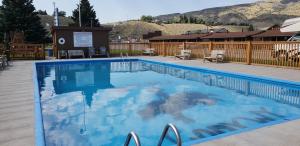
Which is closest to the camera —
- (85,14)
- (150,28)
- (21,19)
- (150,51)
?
(150,51)

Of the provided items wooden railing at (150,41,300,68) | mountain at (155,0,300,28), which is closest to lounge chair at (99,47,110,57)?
wooden railing at (150,41,300,68)

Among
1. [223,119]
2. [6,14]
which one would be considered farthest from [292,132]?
[6,14]

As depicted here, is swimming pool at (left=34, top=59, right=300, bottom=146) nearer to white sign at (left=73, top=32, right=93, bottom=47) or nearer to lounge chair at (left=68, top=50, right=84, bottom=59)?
lounge chair at (left=68, top=50, right=84, bottom=59)

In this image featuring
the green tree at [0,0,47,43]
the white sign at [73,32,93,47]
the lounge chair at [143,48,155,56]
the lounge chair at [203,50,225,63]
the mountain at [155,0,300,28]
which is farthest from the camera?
the mountain at [155,0,300,28]

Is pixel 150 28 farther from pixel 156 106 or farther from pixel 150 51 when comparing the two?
pixel 156 106

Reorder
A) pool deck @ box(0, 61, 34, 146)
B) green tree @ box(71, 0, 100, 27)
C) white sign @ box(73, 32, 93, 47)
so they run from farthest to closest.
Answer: green tree @ box(71, 0, 100, 27) < white sign @ box(73, 32, 93, 47) < pool deck @ box(0, 61, 34, 146)

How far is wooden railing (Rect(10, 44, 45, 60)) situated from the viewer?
1836cm

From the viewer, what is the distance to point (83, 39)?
64.5 ft

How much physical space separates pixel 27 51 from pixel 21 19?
18617 millimetres

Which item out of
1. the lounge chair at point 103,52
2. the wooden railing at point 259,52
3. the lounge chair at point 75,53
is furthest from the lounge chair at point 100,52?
the wooden railing at point 259,52

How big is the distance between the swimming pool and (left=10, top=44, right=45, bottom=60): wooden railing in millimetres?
8180

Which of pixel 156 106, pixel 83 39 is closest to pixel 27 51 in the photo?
pixel 83 39

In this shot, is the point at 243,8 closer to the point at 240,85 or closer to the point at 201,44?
the point at 201,44

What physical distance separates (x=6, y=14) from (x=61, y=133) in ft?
116
